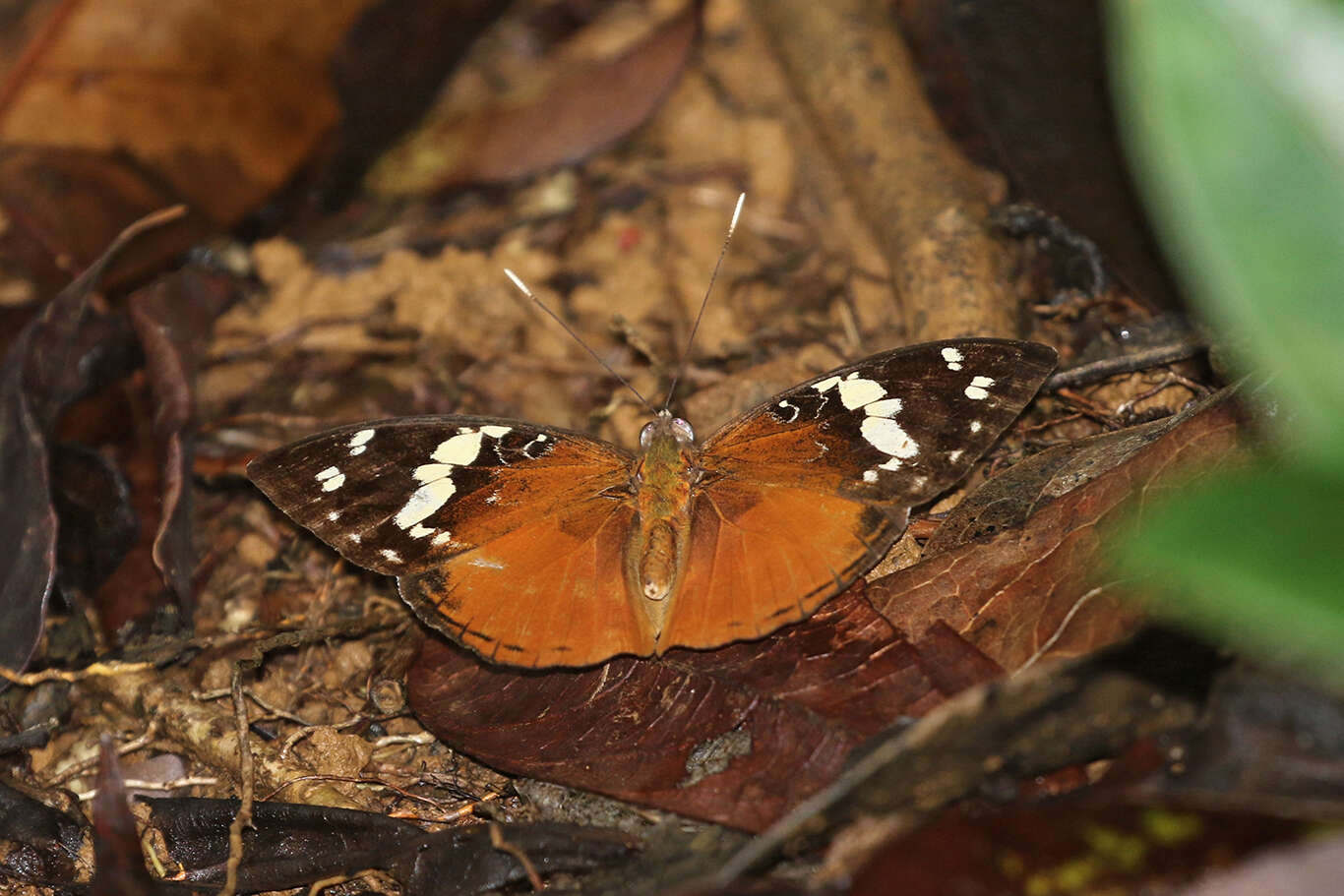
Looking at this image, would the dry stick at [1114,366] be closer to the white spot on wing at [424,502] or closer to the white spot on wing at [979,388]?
the white spot on wing at [979,388]

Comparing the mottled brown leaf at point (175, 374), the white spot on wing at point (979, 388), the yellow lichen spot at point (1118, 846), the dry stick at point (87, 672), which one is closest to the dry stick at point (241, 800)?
the dry stick at point (87, 672)

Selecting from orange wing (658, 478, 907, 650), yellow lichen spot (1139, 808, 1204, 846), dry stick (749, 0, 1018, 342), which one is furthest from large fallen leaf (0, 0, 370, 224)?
yellow lichen spot (1139, 808, 1204, 846)

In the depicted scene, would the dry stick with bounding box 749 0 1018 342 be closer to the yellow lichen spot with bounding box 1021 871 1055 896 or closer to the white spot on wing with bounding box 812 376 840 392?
the white spot on wing with bounding box 812 376 840 392

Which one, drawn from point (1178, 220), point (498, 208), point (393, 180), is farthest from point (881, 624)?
point (393, 180)

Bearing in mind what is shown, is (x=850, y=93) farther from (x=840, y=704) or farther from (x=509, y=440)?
(x=840, y=704)

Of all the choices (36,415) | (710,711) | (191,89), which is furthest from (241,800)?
(191,89)
